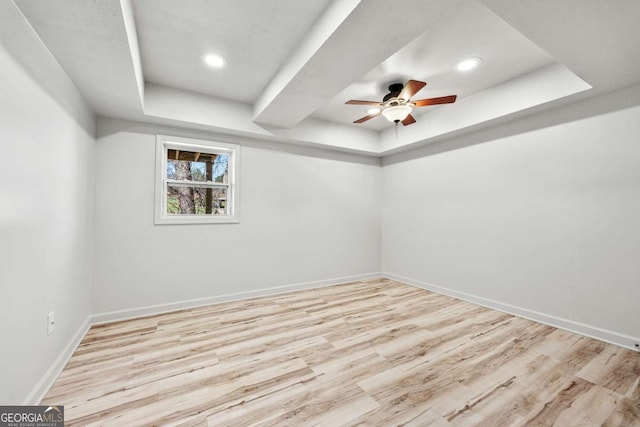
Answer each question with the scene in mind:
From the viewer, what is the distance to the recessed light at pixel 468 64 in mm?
2473

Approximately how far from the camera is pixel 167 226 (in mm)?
3158

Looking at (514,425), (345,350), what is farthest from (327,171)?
(514,425)

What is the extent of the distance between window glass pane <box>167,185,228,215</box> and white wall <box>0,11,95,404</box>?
3.50 ft

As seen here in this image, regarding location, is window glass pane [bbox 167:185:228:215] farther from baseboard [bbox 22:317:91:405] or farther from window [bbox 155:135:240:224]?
baseboard [bbox 22:317:91:405]

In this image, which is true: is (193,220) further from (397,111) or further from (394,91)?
(394,91)

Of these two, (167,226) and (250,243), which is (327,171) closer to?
(250,243)

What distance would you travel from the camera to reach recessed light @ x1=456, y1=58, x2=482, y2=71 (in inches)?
97.3

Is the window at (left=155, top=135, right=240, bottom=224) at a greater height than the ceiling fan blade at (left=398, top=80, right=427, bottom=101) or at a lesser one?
lesser

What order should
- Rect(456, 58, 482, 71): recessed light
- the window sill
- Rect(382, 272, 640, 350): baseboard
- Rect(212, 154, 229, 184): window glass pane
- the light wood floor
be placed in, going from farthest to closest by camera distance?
1. Rect(212, 154, 229, 184): window glass pane
2. the window sill
3. Rect(456, 58, 482, 71): recessed light
4. Rect(382, 272, 640, 350): baseboard
5. the light wood floor

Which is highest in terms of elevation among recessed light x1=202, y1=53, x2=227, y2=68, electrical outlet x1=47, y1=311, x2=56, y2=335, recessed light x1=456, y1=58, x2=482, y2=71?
recessed light x1=456, y1=58, x2=482, y2=71

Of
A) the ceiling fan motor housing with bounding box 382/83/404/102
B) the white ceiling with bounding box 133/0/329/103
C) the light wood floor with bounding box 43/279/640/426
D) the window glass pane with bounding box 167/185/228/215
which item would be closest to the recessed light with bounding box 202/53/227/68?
the white ceiling with bounding box 133/0/329/103

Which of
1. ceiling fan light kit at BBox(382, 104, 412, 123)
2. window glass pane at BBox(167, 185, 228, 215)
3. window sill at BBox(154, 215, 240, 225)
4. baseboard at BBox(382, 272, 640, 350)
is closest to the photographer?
baseboard at BBox(382, 272, 640, 350)

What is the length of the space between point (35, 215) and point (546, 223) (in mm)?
4383

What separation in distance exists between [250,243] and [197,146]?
1444mm
